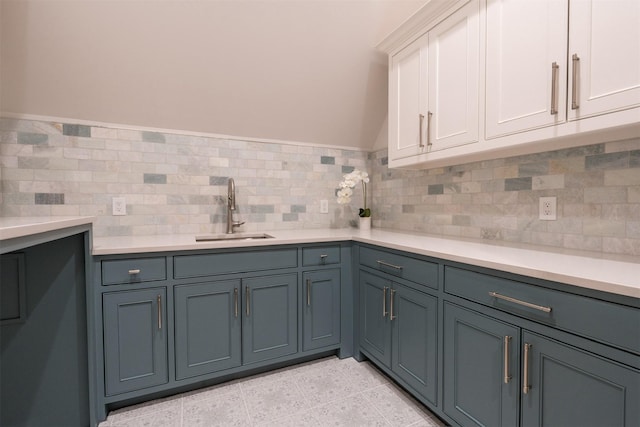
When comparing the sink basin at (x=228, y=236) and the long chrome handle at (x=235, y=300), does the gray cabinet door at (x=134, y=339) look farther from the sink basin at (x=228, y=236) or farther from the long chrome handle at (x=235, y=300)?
the sink basin at (x=228, y=236)

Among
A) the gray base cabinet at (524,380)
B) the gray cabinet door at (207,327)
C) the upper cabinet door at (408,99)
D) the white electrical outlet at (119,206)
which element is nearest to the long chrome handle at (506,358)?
the gray base cabinet at (524,380)

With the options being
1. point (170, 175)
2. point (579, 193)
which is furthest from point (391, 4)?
point (170, 175)

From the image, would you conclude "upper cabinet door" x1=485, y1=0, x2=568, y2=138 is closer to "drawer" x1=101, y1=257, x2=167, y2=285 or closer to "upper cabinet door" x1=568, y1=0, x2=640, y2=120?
"upper cabinet door" x1=568, y1=0, x2=640, y2=120

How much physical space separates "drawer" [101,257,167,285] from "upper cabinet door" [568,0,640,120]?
2.04 metres

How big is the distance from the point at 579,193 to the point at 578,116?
A: 0.47 m

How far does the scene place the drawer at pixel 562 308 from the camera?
0.86 metres

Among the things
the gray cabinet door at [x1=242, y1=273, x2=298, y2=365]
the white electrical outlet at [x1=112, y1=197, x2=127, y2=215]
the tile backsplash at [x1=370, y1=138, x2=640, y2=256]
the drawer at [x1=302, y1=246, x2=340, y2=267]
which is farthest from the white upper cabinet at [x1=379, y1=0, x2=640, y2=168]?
the white electrical outlet at [x1=112, y1=197, x2=127, y2=215]

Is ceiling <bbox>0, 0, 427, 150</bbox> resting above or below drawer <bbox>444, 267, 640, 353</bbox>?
above

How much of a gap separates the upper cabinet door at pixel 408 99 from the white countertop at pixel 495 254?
0.66 m

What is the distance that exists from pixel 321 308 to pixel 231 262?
712 millimetres

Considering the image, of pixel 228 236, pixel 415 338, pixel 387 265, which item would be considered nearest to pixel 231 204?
pixel 228 236

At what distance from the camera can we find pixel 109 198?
208cm

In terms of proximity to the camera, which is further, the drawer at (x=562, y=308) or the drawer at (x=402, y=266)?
the drawer at (x=402, y=266)

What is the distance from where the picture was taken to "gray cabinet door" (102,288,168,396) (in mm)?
1620
